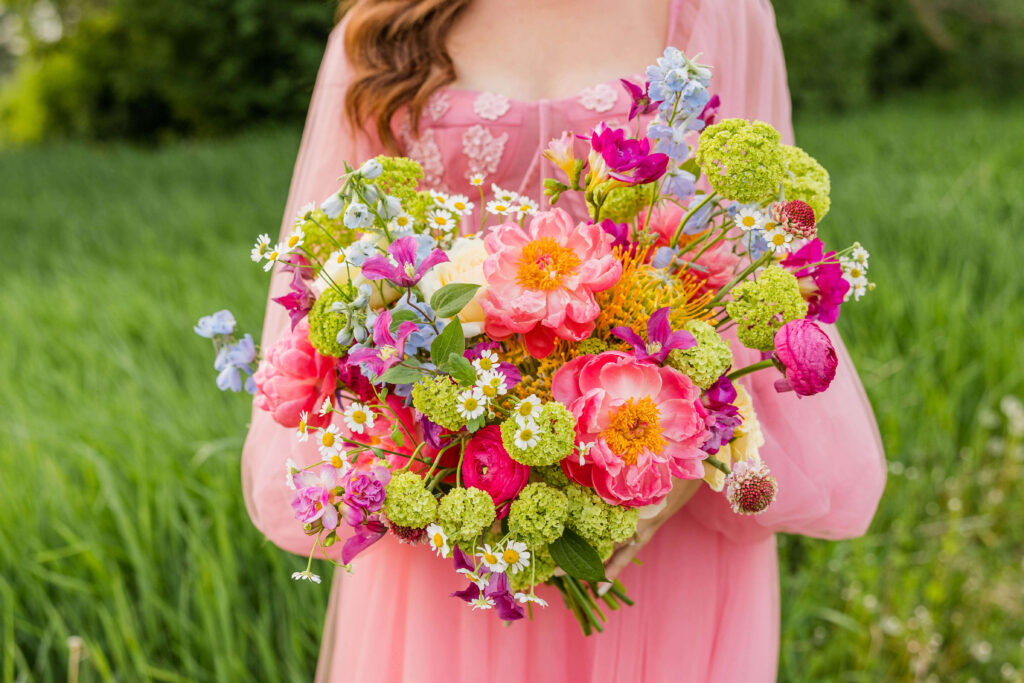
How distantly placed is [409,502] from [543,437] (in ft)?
0.48

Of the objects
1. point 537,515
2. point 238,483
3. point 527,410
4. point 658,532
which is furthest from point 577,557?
point 238,483

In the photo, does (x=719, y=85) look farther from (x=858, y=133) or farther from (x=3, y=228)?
(x=858, y=133)

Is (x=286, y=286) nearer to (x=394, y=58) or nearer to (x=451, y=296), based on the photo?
(x=394, y=58)

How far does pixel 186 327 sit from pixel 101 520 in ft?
4.61

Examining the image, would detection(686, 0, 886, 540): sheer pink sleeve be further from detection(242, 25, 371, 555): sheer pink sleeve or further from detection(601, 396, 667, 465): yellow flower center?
detection(242, 25, 371, 555): sheer pink sleeve

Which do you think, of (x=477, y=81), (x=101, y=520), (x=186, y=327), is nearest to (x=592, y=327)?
(x=477, y=81)

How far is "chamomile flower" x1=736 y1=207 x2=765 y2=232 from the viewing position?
0.79 metres

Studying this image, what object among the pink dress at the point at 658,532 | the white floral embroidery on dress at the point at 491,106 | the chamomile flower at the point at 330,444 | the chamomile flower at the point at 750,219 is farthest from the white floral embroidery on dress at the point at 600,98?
the chamomile flower at the point at 330,444

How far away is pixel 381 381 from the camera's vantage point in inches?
30.4

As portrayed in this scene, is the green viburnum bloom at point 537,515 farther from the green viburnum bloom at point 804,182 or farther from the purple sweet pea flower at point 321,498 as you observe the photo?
the green viburnum bloom at point 804,182

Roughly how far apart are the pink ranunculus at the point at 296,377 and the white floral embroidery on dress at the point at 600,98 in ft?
1.96

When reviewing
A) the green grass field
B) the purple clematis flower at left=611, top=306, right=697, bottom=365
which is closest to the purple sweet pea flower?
the purple clematis flower at left=611, top=306, right=697, bottom=365

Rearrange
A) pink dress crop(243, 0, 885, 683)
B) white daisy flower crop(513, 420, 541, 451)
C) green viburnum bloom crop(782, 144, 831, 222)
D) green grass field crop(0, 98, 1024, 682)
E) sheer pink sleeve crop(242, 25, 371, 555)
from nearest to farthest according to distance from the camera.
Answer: white daisy flower crop(513, 420, 541, 451), green viburnum bloom crop(782, 144, 831, 222), pink dress crop(243, 0, 885, 683), sheer pink sleeve crop(242, 25, 371, 555), green grass field crop(0, 98, 1024, 682)

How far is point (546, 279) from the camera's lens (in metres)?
0.75
